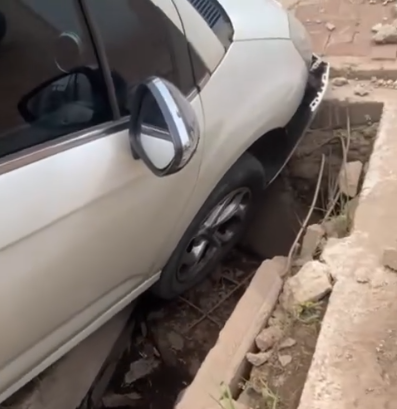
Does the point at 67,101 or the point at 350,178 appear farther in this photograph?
the point at 350,178

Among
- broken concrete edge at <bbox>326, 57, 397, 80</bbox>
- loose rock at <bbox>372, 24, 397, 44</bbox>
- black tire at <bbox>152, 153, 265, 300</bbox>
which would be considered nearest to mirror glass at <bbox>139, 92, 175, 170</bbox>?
black tire at <bbox>152, 153, 265, 300</bbox>

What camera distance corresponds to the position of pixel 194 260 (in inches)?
136

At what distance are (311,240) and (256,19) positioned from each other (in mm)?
1031

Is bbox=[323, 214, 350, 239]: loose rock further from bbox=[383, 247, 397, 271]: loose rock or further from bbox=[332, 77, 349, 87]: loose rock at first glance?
bbox=[332, 77, 349, 87]: loose rock

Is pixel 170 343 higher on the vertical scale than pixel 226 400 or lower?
lower

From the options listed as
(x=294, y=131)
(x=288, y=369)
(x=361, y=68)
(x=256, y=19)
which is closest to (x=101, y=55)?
(x=256, y=19)

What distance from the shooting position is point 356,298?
2711 millimetres

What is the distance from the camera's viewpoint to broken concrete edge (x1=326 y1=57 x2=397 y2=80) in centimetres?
420

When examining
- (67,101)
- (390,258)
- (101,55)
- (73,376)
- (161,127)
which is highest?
(101,55)

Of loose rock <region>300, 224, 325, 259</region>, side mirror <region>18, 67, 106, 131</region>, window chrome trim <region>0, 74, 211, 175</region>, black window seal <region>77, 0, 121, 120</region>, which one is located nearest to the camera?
window chrome trim <region>0, 74, 211, 175</region>

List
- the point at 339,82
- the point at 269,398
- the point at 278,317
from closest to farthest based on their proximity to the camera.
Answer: the point at 269,398, the point at 278,317, the point at 339,82

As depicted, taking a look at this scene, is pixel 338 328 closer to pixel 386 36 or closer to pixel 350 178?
pixel 350 178

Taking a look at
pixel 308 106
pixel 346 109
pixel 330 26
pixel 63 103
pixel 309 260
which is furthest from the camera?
pixel 330 26

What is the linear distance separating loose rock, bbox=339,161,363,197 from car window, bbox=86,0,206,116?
111cm
